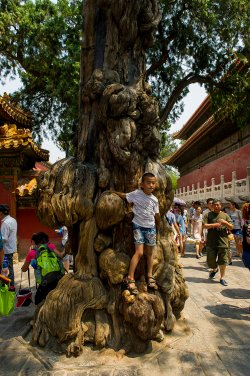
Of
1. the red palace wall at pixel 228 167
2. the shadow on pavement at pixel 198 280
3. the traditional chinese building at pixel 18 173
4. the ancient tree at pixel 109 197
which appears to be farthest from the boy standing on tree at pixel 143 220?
the red palace wall at pixel 228 167

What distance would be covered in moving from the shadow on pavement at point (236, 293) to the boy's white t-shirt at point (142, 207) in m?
2.75

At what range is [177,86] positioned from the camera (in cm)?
1272

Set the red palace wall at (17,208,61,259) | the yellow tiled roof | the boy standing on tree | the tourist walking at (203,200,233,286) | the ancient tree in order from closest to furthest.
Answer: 1. the ancient tree
2. the boy standing on tree
3. the tourist walking at (203,200,233,286)
4. the yellow tiled roof
5. the red palace wall at (17,208,61,259)

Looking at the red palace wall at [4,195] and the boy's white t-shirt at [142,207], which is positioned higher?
the red palace wall at [4,195]

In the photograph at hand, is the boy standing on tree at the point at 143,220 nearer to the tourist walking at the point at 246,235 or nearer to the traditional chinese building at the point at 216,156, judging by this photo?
the tourist walking at the point at 246,235

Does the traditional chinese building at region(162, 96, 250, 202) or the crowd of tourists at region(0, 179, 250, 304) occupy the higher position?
the traditional chinese building at region(162, 96, 250, 202)

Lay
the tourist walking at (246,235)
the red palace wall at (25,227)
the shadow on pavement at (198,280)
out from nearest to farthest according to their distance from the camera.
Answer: the tourist walking at (246,235) < the shadow on pavement at (198,280) < the red palace wall at (25,227)

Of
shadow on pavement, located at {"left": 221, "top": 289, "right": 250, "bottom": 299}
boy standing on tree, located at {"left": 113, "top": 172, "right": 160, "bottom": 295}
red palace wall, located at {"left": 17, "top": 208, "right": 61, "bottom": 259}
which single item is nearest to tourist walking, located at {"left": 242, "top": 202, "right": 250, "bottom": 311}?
shadow on pavement, located at {"left": 221, "top": 289, "right": 250, "bottom": 299}

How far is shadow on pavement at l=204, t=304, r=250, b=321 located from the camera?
477cm

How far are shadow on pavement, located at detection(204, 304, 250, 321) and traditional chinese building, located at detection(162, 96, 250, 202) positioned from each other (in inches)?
342

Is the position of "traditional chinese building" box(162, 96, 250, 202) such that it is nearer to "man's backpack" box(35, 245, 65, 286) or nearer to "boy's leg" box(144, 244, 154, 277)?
"boy's leg" box(144, 244, 154, 277)

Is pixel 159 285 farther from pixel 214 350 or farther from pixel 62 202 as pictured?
pixel 62 202

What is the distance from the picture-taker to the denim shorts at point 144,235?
390 centimetres

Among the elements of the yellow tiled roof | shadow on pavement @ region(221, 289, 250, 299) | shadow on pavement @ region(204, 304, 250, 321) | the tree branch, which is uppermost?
the tree branch
